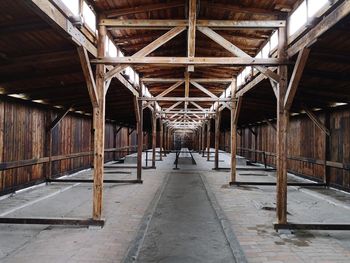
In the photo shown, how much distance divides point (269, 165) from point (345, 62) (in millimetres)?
12430

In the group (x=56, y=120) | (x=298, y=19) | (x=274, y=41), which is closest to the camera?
(x=298, y=19)

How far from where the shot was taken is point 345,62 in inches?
229

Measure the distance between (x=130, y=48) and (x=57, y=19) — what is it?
5.73 metres

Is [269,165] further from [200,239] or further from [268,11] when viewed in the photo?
[200,239]

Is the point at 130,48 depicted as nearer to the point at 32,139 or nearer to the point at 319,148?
the point at 32,139

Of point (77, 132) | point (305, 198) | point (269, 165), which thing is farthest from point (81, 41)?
point (269, 165)

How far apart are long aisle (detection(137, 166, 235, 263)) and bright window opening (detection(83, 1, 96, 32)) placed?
14.1 feet

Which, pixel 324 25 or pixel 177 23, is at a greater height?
pixel 177 23

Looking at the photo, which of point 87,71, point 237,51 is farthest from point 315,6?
point 87,71

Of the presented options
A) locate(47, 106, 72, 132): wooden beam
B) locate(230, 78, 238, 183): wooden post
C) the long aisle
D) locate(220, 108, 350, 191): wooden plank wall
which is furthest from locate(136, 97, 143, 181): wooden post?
locate(220, 108, 350, 191): wooden plank wall

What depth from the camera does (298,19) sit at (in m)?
6.45

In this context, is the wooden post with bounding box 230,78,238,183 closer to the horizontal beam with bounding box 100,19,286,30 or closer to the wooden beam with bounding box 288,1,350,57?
the horizontal beam with bounding box 100,19,286,30

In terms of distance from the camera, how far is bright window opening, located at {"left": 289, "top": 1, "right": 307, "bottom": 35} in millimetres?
6184

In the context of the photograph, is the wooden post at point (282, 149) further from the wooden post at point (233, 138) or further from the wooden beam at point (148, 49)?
the wooden post at point (233, 138)
